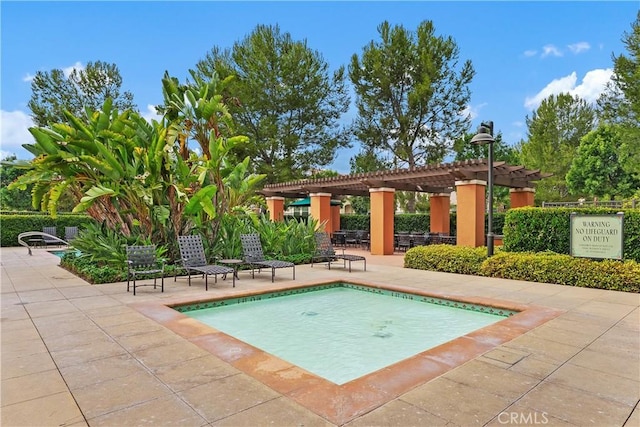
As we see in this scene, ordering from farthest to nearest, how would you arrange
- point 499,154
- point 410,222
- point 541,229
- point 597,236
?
1. point 499,154
2. point 410,222
3. point 541,229
4. point 597,236

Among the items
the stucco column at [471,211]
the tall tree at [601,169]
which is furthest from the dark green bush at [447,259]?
the tall tree at [601,169]

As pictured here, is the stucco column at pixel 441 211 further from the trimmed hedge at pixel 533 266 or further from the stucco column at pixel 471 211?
the trimmed hedge at pixel 533 266

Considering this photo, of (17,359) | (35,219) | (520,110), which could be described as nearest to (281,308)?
(17,359)

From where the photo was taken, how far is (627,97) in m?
19.8

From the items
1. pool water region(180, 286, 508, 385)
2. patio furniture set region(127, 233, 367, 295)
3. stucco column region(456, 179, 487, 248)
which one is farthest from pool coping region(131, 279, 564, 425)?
stucco column region(456, 179, 487, 248)

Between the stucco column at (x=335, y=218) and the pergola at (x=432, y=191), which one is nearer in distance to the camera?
the pergola at (x=432, y=191)

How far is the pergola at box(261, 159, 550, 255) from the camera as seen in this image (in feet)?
44.9

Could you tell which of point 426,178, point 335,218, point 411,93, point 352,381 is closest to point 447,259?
point 426,178

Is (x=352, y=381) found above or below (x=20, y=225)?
below

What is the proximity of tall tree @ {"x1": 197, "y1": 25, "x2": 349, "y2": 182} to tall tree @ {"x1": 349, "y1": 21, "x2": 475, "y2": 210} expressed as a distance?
92.3 inches

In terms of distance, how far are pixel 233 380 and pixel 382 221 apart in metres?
13.5

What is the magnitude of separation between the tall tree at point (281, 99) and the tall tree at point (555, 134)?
1777 centimetres

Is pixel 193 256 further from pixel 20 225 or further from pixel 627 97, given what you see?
pixel 627 97

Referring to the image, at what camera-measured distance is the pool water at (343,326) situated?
16.2 feet
